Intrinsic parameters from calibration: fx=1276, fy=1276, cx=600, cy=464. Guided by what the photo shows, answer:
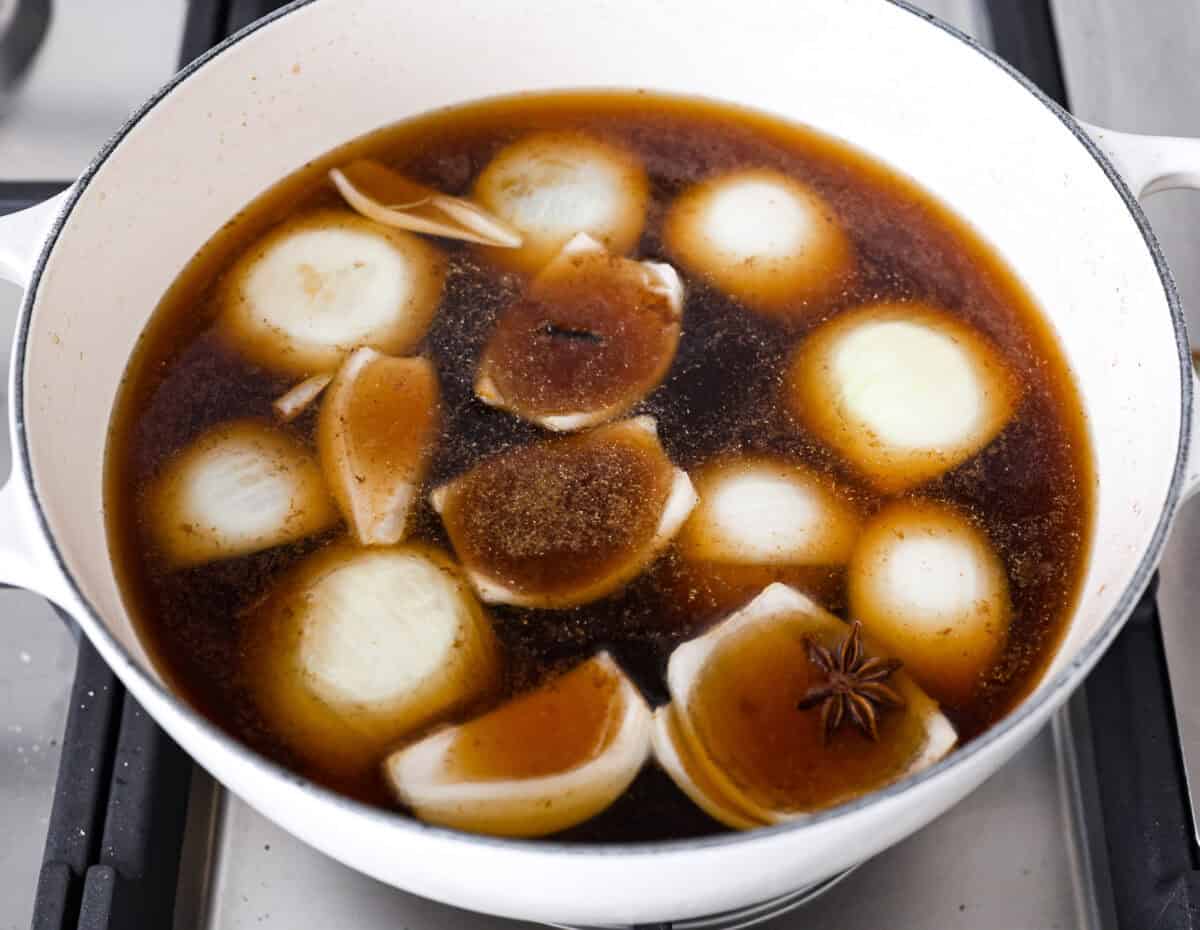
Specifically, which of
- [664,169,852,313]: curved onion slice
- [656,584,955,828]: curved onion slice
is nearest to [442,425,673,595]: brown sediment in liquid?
[656,584,955,828]: curved onion slice

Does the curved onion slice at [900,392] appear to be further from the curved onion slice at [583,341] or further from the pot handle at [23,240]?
the pot handle at [23,240]

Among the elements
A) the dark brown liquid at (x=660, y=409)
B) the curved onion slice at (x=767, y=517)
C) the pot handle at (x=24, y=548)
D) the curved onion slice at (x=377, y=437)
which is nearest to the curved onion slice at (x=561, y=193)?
the dark brown liquid at (x=660, y=409)

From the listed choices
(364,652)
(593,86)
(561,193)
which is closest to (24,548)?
(364,652)

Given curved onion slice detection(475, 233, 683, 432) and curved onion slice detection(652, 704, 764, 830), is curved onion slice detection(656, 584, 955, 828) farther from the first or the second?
curved onion slice detection(475, 233, 683, 432)

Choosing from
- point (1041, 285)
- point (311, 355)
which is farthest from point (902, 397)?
point (311, 355)

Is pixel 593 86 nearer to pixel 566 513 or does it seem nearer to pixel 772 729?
pixel 566 513

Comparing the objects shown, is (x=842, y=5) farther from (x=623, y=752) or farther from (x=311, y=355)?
(x=623, y=752)
